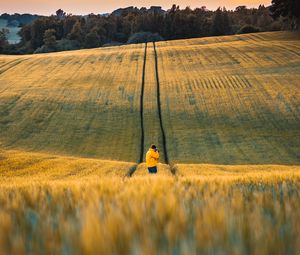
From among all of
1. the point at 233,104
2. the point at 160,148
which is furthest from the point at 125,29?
the point at 160,148

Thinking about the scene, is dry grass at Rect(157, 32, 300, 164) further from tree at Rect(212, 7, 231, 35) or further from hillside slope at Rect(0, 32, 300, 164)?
tree at Rect(212, 7, 231, 35)

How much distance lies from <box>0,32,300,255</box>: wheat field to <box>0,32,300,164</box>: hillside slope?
20 cm

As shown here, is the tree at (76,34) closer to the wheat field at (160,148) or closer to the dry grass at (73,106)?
the wheat field at (160,148)

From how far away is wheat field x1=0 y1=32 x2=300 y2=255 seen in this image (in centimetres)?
176

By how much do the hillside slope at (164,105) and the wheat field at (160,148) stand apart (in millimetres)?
198

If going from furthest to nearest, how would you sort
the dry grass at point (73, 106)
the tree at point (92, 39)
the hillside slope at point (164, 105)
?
the tree at point (92, 39)
the dry grass at point (73, 106)
the hillside slope at point (164, 105)

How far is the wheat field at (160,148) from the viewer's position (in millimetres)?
1764

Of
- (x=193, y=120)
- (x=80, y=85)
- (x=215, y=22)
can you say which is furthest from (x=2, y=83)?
(x=215, y=22)

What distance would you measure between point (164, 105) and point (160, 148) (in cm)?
1414

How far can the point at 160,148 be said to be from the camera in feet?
135

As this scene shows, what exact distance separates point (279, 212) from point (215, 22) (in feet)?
462

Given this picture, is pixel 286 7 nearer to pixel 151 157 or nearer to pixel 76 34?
pixel 76 34

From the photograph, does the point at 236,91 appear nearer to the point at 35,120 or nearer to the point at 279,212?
the point at 35,120

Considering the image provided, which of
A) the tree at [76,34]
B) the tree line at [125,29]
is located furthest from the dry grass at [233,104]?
the tree at [76,34]
